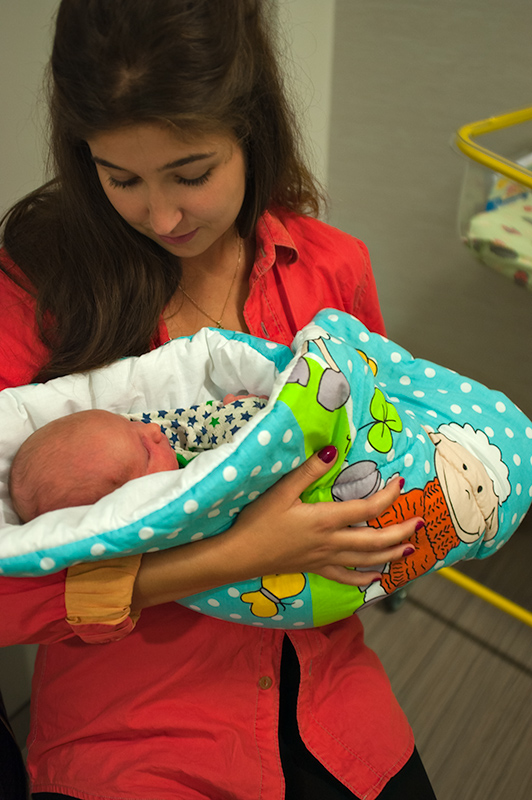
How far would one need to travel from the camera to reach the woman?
755 millimetres

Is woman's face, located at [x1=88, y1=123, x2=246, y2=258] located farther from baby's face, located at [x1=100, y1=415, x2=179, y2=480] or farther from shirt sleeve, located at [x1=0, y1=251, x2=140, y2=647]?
shirt sleeve, located at [x1=0, y1=251, x2=140, y2=647]

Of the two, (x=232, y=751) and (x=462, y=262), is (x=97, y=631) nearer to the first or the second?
(x=232, y=751)

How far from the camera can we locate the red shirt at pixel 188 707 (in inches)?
34.4

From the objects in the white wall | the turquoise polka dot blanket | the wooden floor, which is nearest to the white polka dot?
the turquoise polka dot blanket

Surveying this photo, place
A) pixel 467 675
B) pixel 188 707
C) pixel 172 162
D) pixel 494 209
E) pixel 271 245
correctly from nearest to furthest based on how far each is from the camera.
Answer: pixel 172 162
pixel 188 707
pixel 494 209
pixel 271 245
pixel 467 675

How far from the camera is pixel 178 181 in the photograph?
0.85 metres

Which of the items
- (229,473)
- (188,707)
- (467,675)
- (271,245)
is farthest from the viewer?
(467,675)

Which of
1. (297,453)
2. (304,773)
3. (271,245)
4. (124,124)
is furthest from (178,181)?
(304,773)

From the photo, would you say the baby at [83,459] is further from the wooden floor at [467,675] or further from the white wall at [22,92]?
the wooden floor at [467,675]

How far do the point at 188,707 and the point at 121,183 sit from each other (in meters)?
0.78

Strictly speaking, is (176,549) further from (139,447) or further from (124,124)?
(124,124)

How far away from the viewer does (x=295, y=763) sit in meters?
0.95

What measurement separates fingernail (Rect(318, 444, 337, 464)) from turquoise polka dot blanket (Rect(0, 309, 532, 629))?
12mm

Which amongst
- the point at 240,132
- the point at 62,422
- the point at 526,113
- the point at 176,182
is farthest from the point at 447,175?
the point at 62,422
